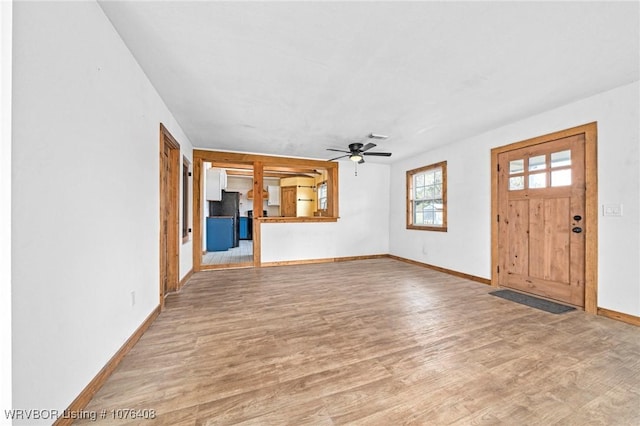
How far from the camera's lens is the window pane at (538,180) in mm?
3259

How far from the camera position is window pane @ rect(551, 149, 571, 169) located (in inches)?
119

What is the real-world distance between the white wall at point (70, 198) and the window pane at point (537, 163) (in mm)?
4768

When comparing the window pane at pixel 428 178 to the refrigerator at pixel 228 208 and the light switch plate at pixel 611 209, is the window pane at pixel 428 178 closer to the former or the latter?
the light switch plate at pixel 611 209

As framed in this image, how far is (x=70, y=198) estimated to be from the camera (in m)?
1.29

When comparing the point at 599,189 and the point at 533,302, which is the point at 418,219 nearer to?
the point at 533,302

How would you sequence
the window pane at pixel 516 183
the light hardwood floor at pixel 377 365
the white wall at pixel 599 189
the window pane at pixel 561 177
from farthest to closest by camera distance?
1. the window pane at pixel 516 183
2. the window pane at pixel 561 177
3. the white wall at pixel 599 189
4. the light hardwood floor at pixel 377 365

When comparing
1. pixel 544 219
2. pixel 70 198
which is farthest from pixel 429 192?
pixel 70 198

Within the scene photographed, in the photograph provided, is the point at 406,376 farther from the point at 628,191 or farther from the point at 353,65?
the point at 628,191

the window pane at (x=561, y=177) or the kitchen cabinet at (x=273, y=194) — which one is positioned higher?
the kitchen cabinet at (x=273, y=194)

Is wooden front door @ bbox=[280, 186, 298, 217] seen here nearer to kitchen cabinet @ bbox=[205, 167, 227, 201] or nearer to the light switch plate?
kitchen cabinet @ bbox=[205, 167, 227, 201]

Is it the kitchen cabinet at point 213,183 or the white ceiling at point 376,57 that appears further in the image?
the kitchen cabinet at point 213,183

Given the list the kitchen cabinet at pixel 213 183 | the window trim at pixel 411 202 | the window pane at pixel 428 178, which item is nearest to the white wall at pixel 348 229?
the window trim at pixel 411 202

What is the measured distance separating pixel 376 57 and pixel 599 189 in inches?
117

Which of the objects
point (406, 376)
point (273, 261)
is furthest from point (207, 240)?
point (406, 376)
